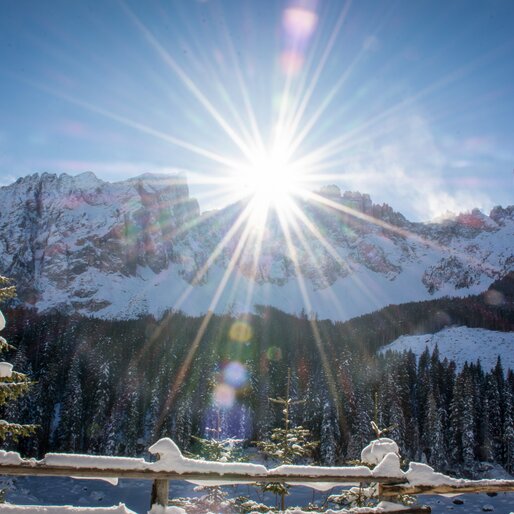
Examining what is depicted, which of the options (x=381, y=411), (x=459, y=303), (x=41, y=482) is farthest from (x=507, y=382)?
(x=459, y=303)

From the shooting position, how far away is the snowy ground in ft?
140

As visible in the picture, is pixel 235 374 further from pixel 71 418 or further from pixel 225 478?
pixel 225 478

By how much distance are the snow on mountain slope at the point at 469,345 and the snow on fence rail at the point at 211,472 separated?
356ft

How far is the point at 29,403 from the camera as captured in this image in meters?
57.1

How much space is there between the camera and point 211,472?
16.0 ft

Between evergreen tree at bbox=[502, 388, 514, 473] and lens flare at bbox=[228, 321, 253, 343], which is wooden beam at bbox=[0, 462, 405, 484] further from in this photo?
lens flare at bbox=[228, 321, 253, 343]

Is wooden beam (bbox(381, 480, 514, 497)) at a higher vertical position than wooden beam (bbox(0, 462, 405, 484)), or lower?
lower

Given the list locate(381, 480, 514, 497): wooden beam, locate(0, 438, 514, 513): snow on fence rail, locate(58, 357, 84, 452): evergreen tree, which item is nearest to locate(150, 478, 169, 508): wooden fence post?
locate(0, 438, 514, 513): snow on fence rail

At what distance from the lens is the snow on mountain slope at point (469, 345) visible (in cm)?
11069

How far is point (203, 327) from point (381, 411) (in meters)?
59.8

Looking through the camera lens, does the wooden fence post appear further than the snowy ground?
No

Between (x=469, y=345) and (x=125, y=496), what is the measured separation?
106 meters

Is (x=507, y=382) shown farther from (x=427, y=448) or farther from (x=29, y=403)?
(x=29, y=403)

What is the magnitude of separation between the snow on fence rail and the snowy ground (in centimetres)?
4051
